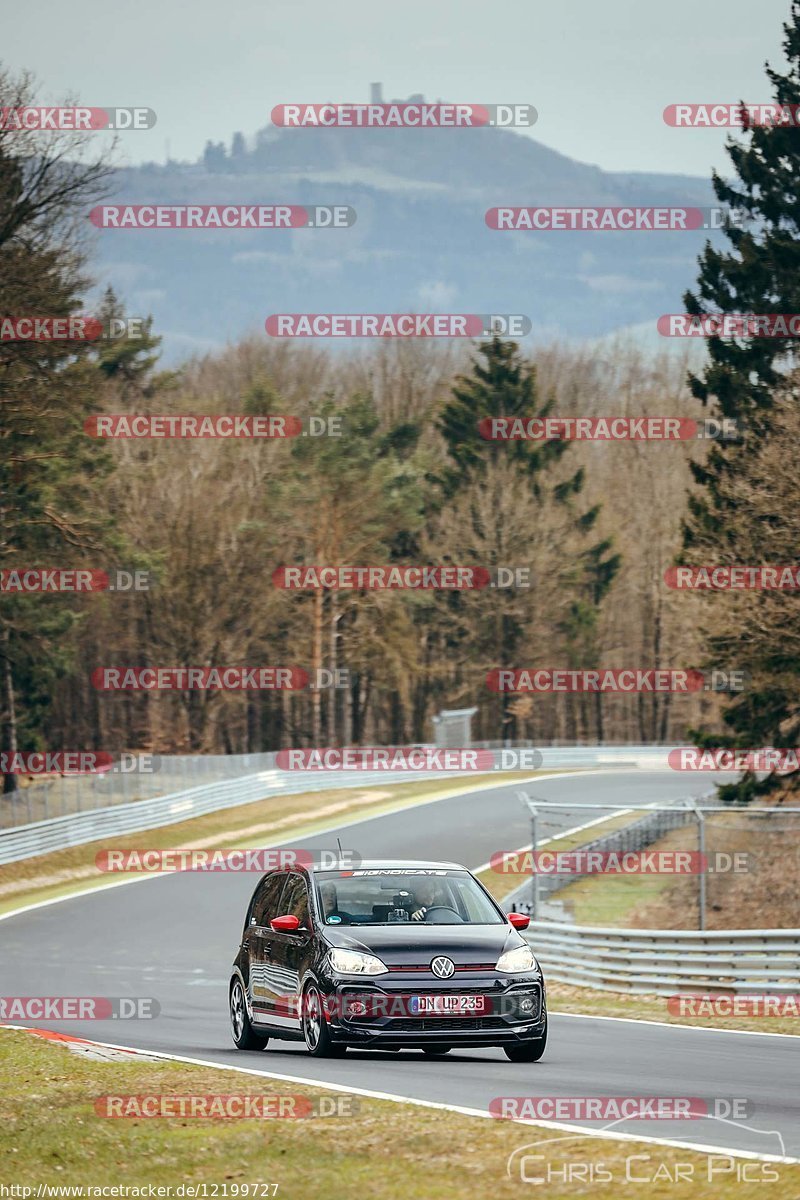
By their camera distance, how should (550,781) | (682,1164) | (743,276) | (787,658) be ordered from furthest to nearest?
1. (550,781)
2. (743,276)
3. (787,658)
4. (682,1164)

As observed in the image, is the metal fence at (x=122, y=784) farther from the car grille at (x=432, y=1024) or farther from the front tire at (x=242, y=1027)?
the car grille at (x=432, y=1024)

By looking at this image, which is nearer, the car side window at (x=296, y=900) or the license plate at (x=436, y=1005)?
the license plate at (x=436, y=1005)

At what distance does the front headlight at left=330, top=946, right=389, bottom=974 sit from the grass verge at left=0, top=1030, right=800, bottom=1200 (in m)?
1.42

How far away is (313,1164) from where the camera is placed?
27.4 ft

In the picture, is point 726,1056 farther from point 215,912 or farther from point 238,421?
point 238,421

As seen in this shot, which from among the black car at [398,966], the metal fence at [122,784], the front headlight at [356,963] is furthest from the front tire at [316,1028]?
the metal fence at [122,784]

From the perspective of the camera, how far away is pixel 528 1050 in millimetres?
12531

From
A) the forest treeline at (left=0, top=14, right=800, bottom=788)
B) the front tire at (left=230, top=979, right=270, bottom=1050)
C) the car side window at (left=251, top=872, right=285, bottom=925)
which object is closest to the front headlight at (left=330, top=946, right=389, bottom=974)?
the car side window at (left=251, top=872, right=285, bottom=925)

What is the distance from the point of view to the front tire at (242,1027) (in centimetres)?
Answer: 1438

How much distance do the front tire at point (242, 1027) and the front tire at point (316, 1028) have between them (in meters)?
1.61

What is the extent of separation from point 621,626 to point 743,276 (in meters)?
49.6

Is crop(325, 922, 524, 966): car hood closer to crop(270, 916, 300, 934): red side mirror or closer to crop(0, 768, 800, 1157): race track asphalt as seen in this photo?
crop(270, 916, 300, 934): red side mirror

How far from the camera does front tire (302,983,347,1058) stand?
40.4ft

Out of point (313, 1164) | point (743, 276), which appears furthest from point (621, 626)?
point (313, 1164)
